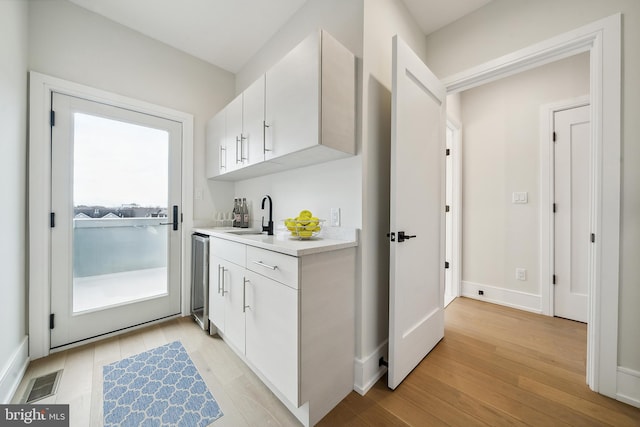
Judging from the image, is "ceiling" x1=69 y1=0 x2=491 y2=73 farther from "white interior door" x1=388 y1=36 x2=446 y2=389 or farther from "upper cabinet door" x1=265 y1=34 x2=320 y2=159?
"upper cabinet door" x1=265 y1=34 x2=320 y2=159

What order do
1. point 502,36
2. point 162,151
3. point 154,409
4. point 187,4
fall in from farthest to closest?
1. point 162,151
2. point 187,4
3. point 502,36
4. point 154,409

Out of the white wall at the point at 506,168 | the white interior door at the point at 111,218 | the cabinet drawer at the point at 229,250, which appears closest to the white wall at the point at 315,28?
the white interior door at the point at 111,218

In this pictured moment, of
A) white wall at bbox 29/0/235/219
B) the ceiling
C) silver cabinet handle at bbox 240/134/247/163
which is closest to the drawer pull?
silver cabinet handle at bbox 240/134/247/163

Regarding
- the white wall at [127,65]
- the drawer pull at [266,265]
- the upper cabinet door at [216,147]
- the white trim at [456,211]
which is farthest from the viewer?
the white trim at [456,211]

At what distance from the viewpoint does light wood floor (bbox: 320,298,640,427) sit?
1.27 m

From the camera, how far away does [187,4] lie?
1938 mm

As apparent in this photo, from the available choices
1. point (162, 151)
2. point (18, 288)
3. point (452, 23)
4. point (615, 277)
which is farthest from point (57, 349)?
point (452, 23)

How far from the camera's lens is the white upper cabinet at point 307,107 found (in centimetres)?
135

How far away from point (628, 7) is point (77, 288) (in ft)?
13.8

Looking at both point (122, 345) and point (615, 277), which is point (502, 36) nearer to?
point (615, 277)

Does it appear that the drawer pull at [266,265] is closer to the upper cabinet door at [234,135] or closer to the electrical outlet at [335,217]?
the electrical outlet at [335,217]

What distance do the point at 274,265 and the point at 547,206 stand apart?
2930 mm

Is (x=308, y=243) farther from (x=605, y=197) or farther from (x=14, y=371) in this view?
(x=14, y=371)

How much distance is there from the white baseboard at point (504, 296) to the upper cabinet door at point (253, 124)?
299 centimetres
